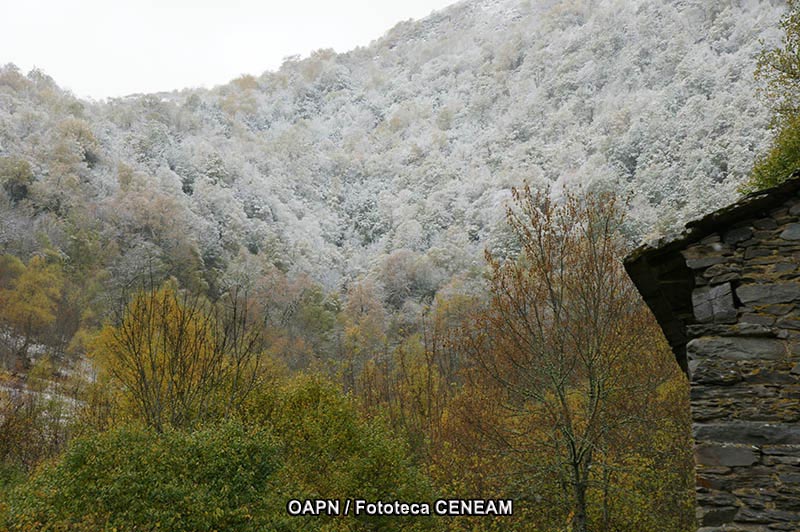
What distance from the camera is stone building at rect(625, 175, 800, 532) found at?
14.7 ft

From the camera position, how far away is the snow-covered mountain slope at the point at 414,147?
47500 mm

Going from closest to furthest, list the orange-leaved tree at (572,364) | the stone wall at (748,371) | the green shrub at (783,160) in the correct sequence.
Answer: the stone wall at (748,371) < the green shrub at (783,160) < the orange-leaved tree at (572,364)

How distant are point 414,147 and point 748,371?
271ft

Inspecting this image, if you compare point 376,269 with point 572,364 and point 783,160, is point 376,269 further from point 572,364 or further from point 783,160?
point 783,160

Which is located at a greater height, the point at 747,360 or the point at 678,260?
the point at 678,260

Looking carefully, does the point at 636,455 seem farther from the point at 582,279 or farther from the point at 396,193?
the point at 396,193

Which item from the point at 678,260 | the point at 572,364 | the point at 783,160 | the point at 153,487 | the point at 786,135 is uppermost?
the point at 786,135

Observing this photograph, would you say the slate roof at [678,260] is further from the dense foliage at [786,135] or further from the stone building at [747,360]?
the dense foliage at [786,135]

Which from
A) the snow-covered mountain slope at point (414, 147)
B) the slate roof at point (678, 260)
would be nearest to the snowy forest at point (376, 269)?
the snow-covered mountain slope at point (414, 147)

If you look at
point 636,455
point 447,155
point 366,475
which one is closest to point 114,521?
point 366,475

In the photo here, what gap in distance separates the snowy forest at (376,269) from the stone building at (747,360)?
6053 millimetres

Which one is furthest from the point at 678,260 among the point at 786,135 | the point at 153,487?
the point at 786,135

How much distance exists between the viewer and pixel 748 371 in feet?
15.6

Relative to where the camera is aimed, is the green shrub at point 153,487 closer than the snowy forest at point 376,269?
Yes
